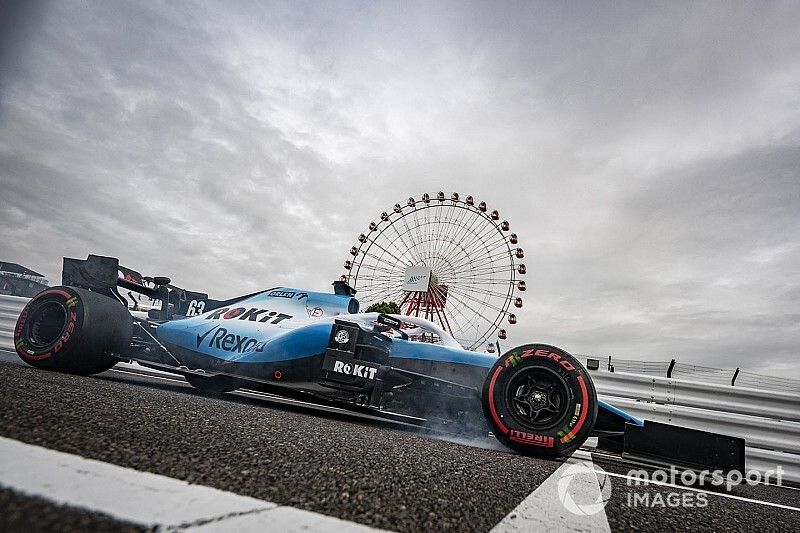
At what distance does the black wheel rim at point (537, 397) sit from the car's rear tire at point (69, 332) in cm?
393

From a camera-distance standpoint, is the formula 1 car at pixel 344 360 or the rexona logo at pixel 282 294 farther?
the rexona logo at pixel 282 294

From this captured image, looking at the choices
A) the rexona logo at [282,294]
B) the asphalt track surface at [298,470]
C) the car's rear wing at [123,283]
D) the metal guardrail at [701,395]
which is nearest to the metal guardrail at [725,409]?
the metal guardrail at [701,395]

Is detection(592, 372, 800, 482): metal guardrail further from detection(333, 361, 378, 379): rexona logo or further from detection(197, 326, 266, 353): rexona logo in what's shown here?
detection(197, 326, 266, 353): rexona logo

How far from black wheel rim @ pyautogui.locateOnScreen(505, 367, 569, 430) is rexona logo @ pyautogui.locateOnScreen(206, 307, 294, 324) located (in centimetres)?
255

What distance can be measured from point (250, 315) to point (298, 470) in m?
3.77

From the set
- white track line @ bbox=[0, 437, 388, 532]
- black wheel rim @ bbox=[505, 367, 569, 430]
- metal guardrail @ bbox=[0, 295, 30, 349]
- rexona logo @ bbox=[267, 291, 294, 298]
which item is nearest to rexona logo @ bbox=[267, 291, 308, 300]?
rexona logo @ bbox=[267, 291, 294, 298]

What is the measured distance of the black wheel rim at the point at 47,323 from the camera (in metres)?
4.55

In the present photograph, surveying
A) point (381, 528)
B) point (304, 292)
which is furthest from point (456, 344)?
point (381, 528)

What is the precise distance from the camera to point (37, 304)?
466cm

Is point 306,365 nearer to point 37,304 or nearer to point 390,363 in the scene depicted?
point 390,363

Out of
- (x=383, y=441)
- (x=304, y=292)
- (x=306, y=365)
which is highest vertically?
(x=304, y=292)

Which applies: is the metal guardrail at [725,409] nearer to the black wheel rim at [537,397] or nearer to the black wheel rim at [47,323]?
the black wheel rim at [537,397]

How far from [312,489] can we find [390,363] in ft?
9.42

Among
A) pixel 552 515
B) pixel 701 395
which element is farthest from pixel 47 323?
pixel 701 395
